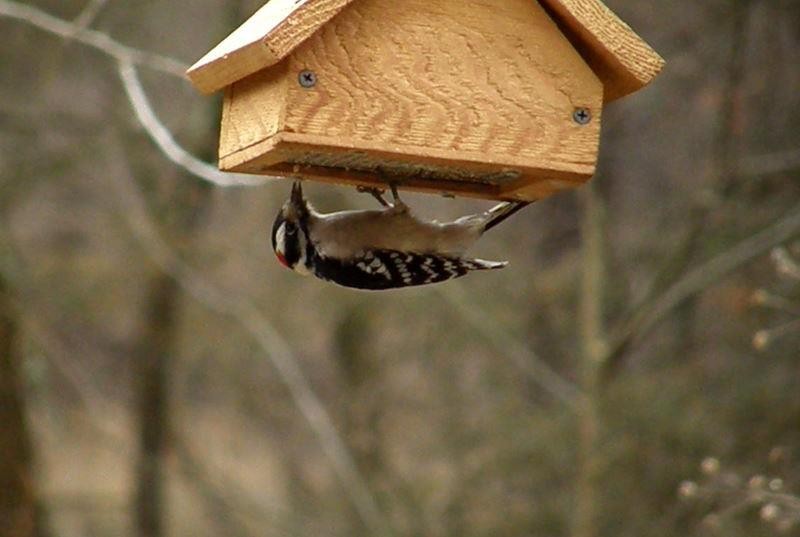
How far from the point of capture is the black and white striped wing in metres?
4.66

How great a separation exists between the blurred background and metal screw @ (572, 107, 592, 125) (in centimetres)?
277

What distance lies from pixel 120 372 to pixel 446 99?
10.9 m

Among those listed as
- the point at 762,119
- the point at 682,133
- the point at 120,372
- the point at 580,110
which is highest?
the point at 580,110

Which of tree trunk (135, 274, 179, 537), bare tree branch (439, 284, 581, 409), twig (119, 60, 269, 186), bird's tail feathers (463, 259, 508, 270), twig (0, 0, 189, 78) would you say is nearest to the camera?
bird's tail feathers (463, 259, 508, 270)

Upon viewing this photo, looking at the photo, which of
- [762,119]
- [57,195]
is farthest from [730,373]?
[57,195]

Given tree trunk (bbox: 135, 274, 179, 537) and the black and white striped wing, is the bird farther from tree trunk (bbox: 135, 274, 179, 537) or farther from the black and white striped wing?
tree trunk (bbox: 135, 274, 179, 537)

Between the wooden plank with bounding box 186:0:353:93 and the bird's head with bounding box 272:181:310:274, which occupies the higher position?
the wooden plank with bounding box 186:0:353:93

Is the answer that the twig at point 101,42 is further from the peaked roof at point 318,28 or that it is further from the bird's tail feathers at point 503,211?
the peaked roof at point 318,28

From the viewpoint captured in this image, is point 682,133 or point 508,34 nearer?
point 508,34

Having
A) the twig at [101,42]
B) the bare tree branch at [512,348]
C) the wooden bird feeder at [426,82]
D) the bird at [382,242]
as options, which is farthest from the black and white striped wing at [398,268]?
the bare tree branch at [512,348]

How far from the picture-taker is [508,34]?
396 cm

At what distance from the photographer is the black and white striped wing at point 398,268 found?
4.66m

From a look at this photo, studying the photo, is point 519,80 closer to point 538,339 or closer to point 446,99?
point 446,99

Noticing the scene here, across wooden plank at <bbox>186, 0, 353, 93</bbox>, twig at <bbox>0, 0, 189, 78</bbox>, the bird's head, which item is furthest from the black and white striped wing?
twig at <bbox>0, 0, 189, 78</bbox>
